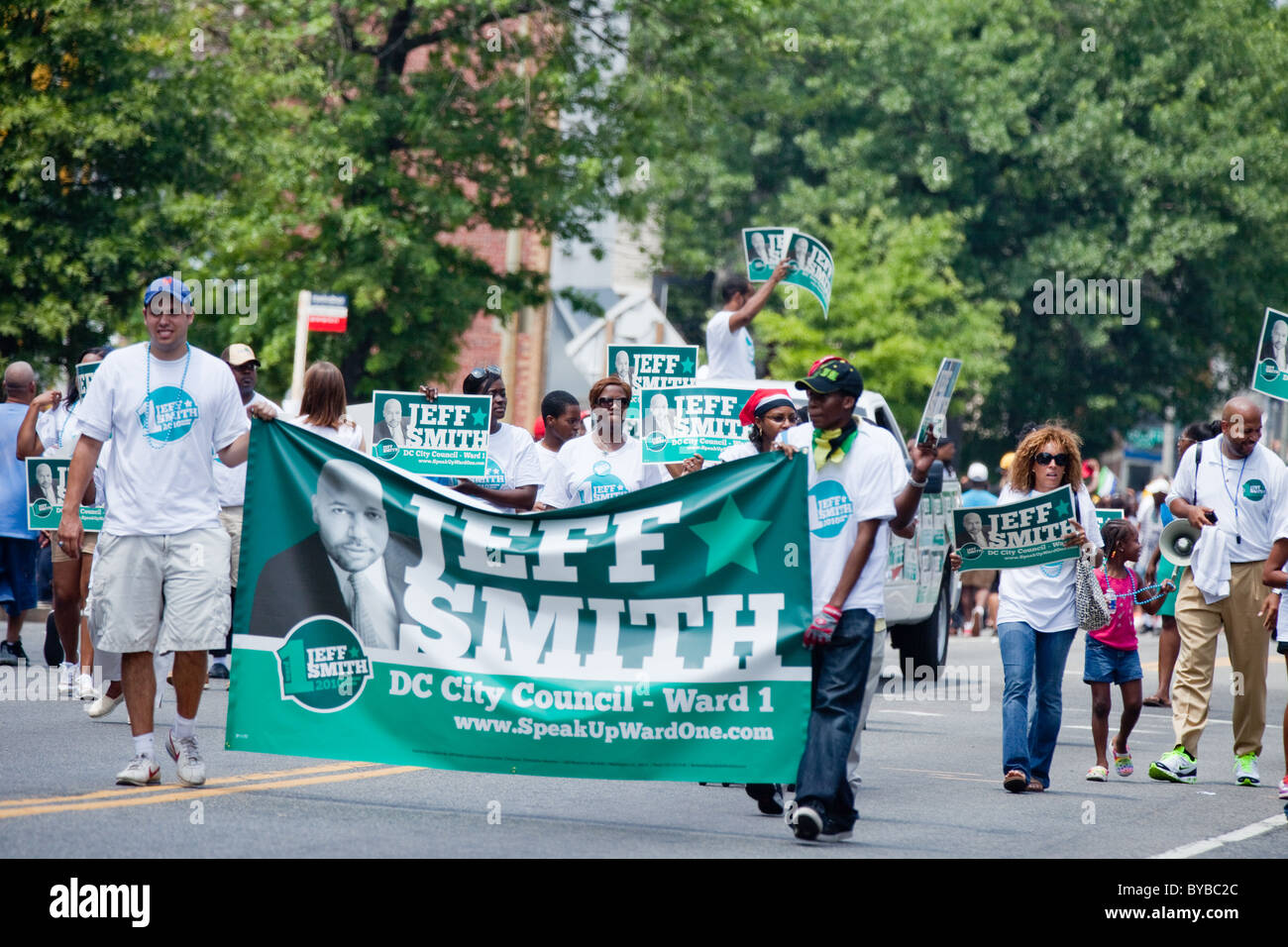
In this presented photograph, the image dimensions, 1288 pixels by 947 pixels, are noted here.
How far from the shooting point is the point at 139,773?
8.05 metres

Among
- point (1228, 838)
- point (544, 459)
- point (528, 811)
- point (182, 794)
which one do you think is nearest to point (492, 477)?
point (544, 459)

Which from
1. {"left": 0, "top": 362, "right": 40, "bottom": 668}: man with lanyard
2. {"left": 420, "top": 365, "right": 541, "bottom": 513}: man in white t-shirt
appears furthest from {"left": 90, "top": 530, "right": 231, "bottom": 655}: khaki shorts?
{"left": 0, "top": 362, "right": 40, "bottom": 668}: man with lanyard

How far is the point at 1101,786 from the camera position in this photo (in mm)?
10109

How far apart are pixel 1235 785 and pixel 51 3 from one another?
15.7m

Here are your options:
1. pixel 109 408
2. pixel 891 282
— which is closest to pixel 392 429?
pixel 109 408

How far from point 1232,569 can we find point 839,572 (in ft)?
12.0

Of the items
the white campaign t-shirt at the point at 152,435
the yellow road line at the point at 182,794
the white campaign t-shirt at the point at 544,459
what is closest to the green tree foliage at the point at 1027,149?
the white campaign t-shirt at the point at 544,459

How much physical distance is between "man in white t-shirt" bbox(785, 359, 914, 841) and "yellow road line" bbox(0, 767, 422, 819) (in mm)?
2427

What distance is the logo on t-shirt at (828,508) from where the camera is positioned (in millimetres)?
7527

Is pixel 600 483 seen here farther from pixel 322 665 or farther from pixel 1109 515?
pixel 1109 515

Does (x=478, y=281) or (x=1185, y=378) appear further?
(x=1185, y=378)

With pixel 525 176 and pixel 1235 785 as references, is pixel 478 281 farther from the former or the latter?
pixel 1235 785

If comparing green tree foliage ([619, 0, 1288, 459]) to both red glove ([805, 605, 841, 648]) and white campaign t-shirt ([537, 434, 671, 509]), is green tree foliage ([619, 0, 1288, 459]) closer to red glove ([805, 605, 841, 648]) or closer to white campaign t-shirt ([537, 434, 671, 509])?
white campaign t-shirt ([537, 434, 671, 509])

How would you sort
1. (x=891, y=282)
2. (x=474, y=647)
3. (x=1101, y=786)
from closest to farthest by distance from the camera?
(x=474, y=647)
(x=1101, y=786)
(x=891, y=282)
